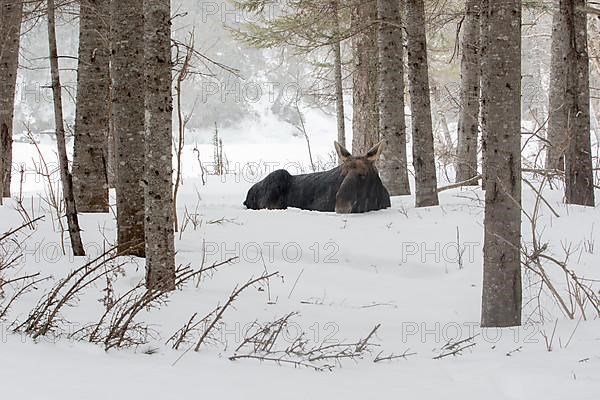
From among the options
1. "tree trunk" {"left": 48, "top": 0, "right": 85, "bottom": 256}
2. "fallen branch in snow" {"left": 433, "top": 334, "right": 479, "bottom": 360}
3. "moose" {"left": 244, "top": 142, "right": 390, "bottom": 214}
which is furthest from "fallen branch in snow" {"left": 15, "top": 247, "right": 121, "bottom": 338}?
"moose" {"left": 244, "top": 142, "right": 390, "bottom": 214}

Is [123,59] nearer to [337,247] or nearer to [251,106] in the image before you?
[337,247]

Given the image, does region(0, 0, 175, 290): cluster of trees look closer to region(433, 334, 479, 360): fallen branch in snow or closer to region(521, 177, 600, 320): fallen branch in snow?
region(433, 334, 479, 360): fallen branch in snow

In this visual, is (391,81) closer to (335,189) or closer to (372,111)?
(335,189)

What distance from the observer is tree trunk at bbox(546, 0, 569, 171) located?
7586 mm

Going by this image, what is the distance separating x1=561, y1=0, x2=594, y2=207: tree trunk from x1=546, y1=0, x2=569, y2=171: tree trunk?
52 millimetres

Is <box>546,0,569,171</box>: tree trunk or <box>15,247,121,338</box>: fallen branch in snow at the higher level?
<box>546,0,569,171</box>: tree trunk

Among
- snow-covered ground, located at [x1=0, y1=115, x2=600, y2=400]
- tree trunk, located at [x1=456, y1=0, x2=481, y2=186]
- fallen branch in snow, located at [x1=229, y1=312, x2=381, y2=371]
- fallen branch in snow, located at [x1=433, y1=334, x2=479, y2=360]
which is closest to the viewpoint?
snow-covered ground, located at [x1=0, y1=115, x2=600, y2=400]

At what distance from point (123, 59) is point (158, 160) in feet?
4.75

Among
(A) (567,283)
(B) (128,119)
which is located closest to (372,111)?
(B) (128,119)

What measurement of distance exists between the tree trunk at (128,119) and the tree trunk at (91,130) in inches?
79.1

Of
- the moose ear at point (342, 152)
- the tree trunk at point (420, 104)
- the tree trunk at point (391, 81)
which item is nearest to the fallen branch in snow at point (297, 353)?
the tree trunk at point (420, 104)

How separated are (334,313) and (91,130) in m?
4.39

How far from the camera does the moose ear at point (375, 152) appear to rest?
901 centimetres

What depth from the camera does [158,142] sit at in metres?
A: 4.97
